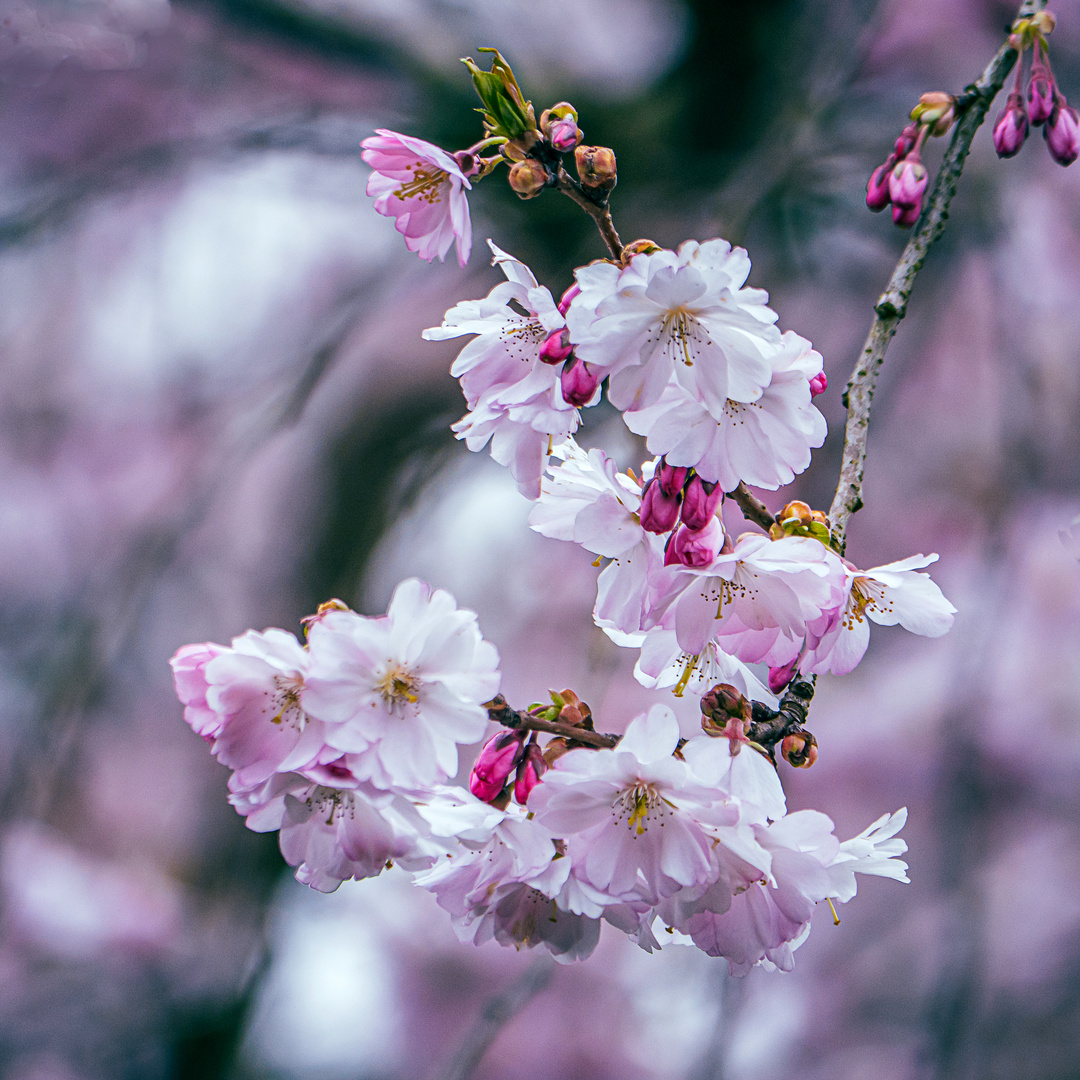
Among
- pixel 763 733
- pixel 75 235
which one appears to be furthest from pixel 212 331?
pixel 763 733

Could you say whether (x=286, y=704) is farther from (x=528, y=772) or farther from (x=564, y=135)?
(x=564, y=135)

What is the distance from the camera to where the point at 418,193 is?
55 cm

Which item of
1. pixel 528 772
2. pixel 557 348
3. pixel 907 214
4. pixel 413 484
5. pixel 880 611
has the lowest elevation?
pixel 413 484

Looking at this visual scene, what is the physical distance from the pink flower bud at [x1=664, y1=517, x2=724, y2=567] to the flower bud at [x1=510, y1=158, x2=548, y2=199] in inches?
8.5

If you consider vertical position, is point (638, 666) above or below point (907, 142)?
below

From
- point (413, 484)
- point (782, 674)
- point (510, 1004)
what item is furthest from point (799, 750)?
point (413, 484)

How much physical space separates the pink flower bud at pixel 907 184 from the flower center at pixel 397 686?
482 millimetres

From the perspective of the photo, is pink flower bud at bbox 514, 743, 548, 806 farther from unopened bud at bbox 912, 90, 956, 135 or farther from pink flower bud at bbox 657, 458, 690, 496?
unopened bud at bbox 912, 90, 956, 135

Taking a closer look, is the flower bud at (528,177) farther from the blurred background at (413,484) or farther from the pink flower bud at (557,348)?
the blurred background at (413,484)

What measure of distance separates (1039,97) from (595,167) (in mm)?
412

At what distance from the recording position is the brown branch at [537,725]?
1.53ft

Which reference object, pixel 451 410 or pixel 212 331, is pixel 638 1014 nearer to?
pixel 451 410

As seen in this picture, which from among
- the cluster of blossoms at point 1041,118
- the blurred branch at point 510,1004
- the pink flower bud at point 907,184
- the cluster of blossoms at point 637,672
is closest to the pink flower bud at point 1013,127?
the cluster of blossoms at point 1041,118

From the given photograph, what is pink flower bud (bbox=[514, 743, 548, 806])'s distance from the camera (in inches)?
19.4
